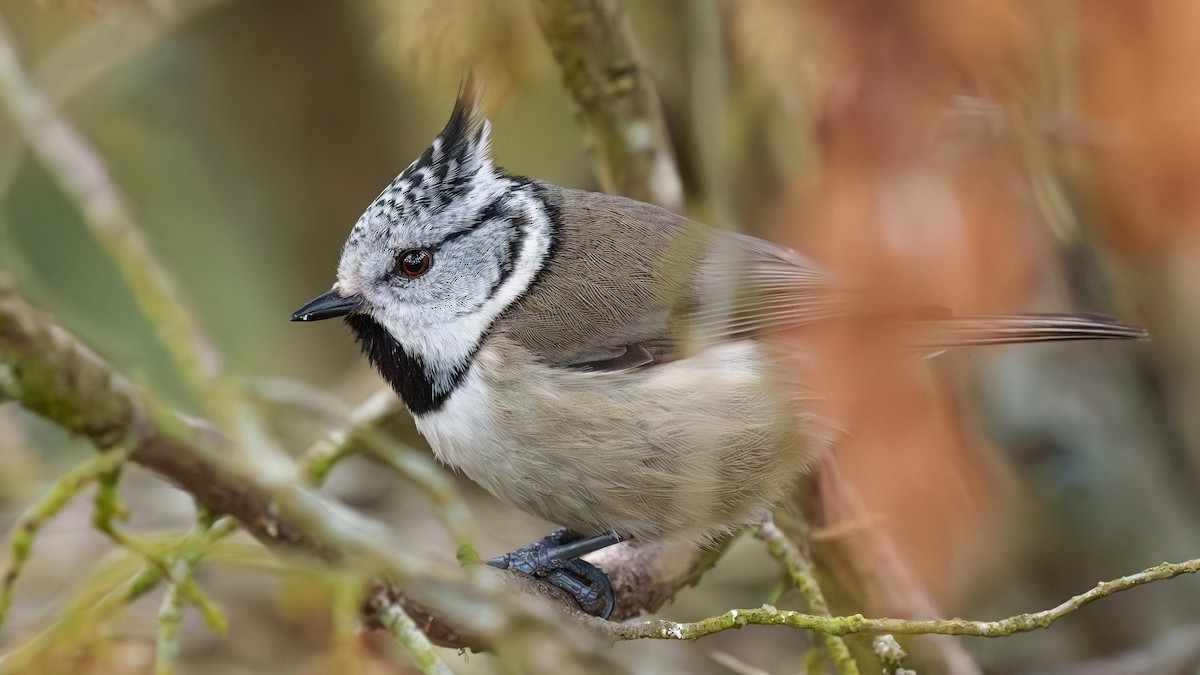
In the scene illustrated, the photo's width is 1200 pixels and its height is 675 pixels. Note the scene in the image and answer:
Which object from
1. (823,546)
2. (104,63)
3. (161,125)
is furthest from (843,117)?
(161,125)

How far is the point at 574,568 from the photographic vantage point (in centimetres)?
257

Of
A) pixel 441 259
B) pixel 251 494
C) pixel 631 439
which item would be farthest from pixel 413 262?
pixel 251 494

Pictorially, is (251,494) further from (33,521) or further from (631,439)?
(631,439)

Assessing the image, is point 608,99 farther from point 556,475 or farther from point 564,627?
point 564,627

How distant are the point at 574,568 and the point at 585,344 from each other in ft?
1.68

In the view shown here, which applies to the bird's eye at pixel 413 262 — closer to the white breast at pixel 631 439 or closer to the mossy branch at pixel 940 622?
the white breast at pixel 631 439

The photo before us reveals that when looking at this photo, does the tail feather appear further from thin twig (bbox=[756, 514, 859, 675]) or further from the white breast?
thin twig (bbox=[756, 514, 859, 675])

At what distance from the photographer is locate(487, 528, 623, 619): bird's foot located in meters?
2.49

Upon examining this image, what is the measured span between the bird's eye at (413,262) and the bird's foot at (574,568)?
675mm

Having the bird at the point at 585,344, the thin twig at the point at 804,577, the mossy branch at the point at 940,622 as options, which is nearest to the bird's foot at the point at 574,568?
the bird at the point at 585,344

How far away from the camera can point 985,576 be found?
10.8 feet

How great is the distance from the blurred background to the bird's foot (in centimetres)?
17

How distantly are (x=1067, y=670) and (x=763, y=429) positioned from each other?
1.26 metres

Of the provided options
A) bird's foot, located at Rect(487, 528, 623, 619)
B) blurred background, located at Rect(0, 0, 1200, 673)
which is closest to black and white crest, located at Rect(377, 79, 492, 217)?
blurred background, located at Rect(0, 0, 1200, 673)
